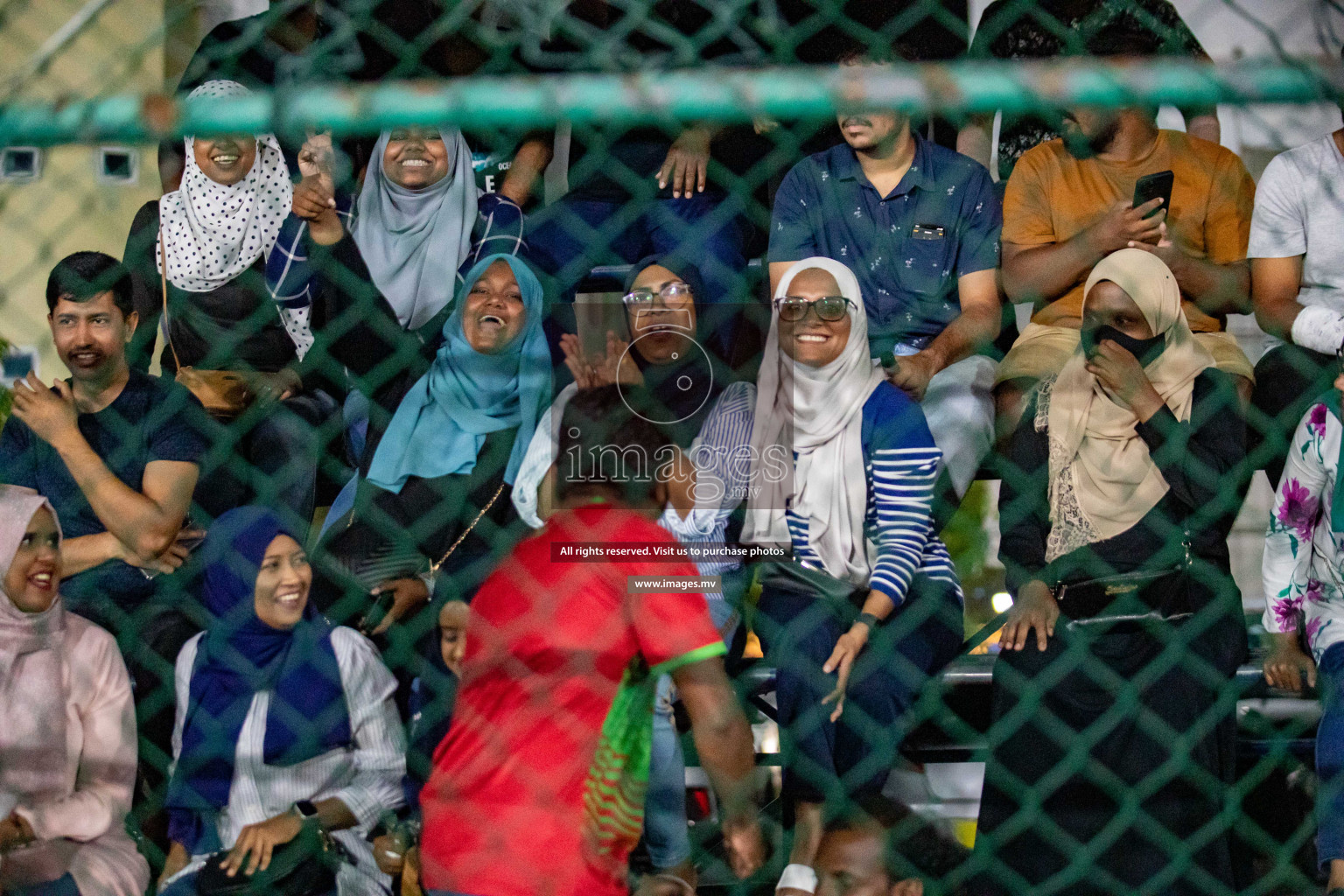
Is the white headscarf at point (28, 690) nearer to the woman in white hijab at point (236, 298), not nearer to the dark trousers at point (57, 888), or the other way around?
the dark trousers at point (57, 888)

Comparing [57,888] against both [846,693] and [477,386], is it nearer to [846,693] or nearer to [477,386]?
[477,386]

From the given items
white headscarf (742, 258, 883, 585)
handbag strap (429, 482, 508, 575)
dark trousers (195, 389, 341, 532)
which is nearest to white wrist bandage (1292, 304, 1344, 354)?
white headscarf (742, 258, 883, 585)

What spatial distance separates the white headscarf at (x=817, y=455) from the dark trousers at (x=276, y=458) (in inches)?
31.9

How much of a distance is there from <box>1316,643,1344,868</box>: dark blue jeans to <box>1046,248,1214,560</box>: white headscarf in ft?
1.21

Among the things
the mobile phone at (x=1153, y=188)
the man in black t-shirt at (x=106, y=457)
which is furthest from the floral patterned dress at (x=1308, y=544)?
the man in black t-shirt at (x=106, y=457)

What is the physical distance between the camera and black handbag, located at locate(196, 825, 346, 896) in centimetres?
198

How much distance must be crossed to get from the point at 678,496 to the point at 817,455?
28 cm

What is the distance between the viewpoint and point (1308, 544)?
6.74ft

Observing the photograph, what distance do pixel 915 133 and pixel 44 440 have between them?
65.1 inches

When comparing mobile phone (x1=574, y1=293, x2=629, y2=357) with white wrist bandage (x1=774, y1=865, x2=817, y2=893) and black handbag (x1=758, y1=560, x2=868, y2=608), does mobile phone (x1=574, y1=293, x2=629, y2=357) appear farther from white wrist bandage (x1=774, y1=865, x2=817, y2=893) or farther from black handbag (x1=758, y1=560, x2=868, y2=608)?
Result: white wrist bandage (x1=774, y1=865, x2=817, y2=893)

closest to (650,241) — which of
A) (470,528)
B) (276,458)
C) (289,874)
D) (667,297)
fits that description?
(667,297)

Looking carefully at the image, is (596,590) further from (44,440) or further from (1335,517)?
(1335,517)

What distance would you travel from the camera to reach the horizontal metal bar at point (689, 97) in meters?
1.22

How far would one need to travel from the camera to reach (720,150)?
2.40 meters
